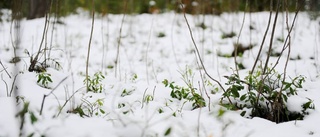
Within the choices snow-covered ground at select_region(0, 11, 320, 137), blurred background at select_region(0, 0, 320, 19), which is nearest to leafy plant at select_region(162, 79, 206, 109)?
snow-covered ground at select_region(0, 11, 320, 137)

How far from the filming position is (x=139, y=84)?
2363 mm

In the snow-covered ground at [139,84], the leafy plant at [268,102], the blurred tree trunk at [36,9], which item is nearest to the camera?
the snow-covered ground at [139,84]

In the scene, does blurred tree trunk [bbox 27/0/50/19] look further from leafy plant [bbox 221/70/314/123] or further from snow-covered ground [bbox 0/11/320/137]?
leafy plant [bbox 221/70/314/123]

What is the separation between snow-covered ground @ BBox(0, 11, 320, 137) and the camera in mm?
1266

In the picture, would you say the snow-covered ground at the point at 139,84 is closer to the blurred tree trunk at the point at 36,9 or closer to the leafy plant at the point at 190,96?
the leafy plant at the point at 190,96

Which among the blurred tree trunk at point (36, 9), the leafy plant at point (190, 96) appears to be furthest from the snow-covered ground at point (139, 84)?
the blurred tree trunk at point (36, 9)

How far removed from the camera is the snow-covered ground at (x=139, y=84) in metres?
1.27

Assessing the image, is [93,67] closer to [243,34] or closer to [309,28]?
[243,34]

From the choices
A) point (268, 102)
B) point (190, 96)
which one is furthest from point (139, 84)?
point (268, 102)

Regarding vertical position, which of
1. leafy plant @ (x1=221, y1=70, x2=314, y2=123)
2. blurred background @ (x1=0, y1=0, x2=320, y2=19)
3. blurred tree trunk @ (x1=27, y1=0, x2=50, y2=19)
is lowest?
leafy plant @ (x1=221, y1=70, x2=314, y2=123)

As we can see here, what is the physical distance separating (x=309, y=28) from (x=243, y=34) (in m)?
1.41

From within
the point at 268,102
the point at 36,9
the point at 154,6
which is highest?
the point at 154,6

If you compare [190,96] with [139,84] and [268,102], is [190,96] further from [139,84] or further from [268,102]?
[139,84]

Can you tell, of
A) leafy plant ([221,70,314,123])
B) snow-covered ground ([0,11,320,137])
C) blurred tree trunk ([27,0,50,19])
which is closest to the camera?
snow-covered ground ([0,11,320,137])
